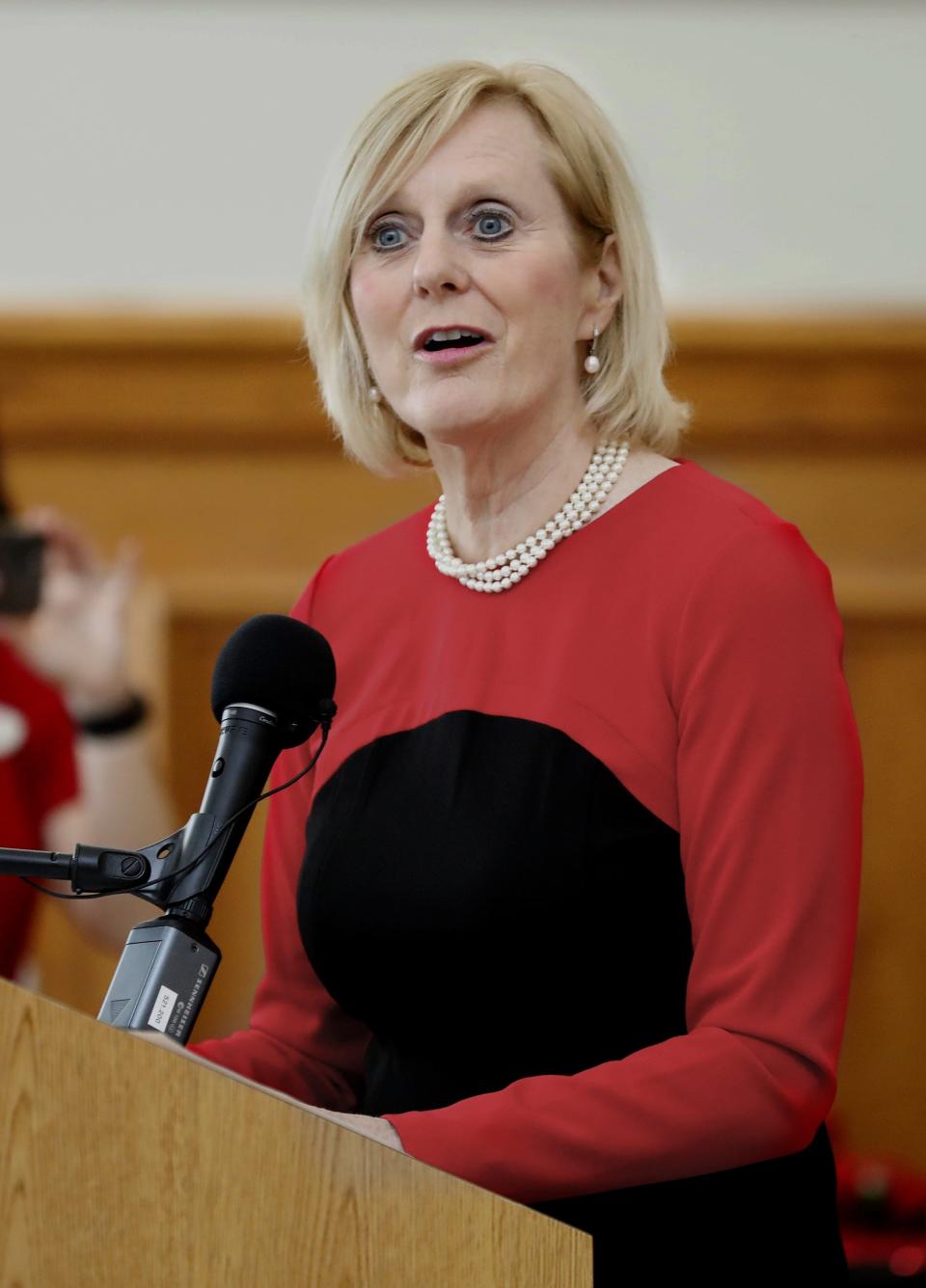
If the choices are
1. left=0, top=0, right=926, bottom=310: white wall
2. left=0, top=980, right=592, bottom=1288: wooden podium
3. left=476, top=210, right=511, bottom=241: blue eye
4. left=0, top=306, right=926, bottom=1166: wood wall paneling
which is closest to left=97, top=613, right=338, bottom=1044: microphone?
left=0, top=980, right=592, bottom=1288: wooden podium

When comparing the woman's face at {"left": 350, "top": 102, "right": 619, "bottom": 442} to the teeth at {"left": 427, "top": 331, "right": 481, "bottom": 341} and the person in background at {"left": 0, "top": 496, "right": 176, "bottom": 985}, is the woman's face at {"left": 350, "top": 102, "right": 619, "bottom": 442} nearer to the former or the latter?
the teeth at {"left": 427, "top": 331, "right": 481, "bottom": 341}

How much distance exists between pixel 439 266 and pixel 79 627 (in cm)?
130

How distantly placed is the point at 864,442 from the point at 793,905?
2289 mm

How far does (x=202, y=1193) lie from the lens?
2.83ft

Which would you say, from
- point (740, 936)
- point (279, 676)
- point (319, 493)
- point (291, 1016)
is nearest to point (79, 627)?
point (319, 493)

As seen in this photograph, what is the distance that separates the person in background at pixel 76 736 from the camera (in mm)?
2396

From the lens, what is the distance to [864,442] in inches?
127

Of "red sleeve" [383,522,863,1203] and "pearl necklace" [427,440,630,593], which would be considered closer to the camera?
"red sleeve" [383,522,863,1203]

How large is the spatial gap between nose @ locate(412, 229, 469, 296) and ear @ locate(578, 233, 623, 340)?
0.13m

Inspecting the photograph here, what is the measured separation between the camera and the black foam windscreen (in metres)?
1.07

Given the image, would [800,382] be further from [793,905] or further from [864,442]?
[793,905]

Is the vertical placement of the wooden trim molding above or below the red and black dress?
above

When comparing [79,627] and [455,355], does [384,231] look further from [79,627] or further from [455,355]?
[79,627]

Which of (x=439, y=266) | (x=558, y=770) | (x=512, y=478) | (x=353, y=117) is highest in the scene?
(x=353, y=117)
